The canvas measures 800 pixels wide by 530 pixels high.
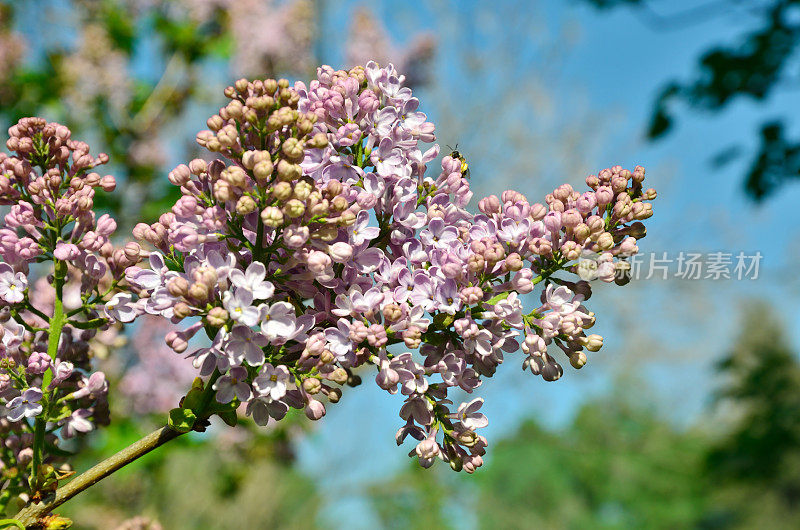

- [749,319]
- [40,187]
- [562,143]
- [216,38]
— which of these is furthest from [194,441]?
[749,319]

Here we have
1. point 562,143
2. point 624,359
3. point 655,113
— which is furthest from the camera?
point 624,359

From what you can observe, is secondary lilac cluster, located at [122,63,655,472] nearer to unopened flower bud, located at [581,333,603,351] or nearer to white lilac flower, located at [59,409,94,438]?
unopened flower bud, located at [581,333,603,351]

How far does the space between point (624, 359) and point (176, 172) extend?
16.5 m

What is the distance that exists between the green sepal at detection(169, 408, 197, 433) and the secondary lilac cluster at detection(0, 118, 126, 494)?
247mm

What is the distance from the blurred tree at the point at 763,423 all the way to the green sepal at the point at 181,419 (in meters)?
17.1

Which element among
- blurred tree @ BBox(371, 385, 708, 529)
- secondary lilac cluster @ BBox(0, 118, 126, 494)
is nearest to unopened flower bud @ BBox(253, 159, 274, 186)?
secondary lilac cluster @ BBox(0, 118, 126, 494)

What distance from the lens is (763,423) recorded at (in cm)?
1653

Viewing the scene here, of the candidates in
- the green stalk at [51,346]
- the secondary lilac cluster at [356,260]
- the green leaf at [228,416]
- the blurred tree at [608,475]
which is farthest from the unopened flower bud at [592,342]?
the blurred tree at [608,475]

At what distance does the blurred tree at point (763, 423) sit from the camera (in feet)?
54.6

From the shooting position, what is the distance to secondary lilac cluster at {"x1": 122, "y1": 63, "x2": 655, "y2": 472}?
956 millimetres

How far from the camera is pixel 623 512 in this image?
105 feet

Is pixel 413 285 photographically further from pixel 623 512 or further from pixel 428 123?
pixel 623 512

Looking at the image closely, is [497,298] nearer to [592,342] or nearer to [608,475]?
[592,342]

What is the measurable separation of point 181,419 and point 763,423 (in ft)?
61.6
